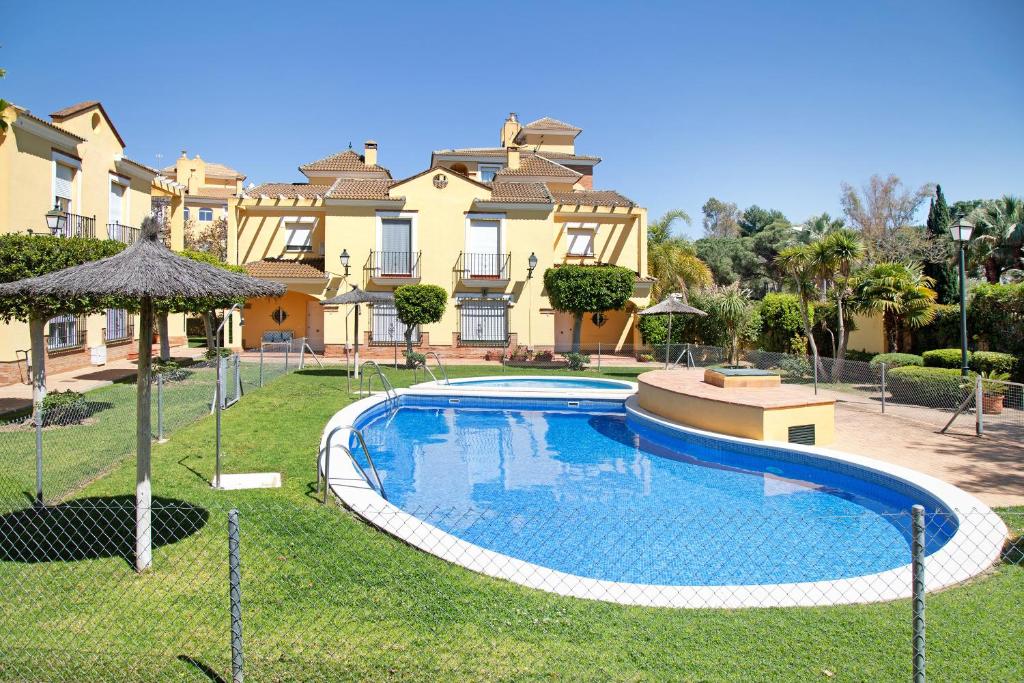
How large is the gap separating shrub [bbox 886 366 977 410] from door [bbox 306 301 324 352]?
75.1ft

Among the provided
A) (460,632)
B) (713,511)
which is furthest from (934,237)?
(460,632)

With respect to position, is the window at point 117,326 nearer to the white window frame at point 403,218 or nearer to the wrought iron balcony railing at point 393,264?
the wrought iron balcony railing at point 393,264

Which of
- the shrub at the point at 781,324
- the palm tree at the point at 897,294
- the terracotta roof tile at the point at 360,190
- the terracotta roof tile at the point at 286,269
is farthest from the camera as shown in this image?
the terracotta roof tile at the point at 286,269

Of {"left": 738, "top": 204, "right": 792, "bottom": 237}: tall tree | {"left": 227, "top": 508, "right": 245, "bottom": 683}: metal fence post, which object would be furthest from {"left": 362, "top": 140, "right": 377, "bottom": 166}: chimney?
{"left": 738, "top": 204, "right": 792, "bottom": 237}: tall tree

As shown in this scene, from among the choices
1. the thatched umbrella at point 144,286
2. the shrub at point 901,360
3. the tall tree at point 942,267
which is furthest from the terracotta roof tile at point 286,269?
the tall tree at point 942,267

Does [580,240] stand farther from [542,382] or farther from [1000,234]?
[1000,234]

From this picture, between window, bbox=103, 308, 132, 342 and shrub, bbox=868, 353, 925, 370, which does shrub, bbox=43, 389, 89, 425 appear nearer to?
window, bbox=103, 308, 132, 342

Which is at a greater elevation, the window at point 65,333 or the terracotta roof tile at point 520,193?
the terracotta roof tile at point 520,193

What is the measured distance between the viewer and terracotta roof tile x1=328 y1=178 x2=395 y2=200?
28484 mm

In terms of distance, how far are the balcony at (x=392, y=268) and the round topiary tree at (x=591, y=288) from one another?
6.21 metres

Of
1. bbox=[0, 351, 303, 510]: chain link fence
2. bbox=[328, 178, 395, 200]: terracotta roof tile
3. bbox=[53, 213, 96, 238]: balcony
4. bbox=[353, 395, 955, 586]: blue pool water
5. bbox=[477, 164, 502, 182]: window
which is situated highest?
bbox=[477, 164, 502, 182]: window

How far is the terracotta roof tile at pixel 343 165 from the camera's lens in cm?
3466

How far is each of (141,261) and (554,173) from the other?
30924mm

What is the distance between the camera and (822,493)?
376 inches
